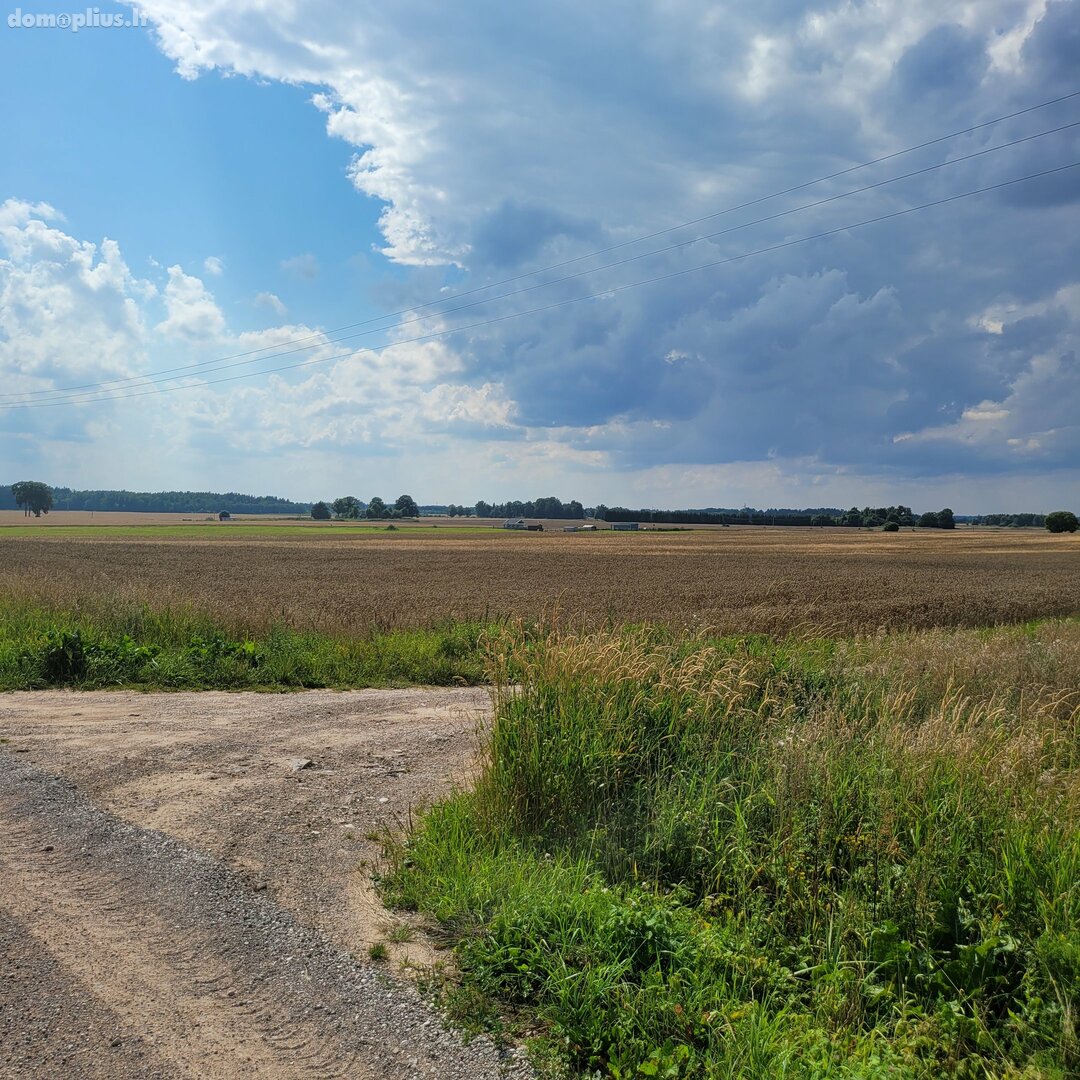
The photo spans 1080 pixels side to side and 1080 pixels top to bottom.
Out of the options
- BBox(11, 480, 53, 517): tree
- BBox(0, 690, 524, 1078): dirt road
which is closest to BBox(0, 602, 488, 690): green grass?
BBox(0, 690, 524, 1078): dirt road

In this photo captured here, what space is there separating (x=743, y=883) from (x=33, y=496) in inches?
8225

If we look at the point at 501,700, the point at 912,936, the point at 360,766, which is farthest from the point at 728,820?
the point at 360,766

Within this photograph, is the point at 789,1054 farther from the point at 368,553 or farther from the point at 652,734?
the point at 368,553

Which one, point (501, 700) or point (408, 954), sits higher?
point (501, 700)

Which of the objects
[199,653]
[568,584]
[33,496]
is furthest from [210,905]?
[33,496]

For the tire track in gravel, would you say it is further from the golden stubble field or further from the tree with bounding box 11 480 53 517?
the tree with bounding box 11 480 53 517

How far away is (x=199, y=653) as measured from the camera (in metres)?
15.5

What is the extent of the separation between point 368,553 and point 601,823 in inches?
2597

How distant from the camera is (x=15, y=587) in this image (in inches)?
812

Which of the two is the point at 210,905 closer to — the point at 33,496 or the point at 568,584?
the point at 568,584

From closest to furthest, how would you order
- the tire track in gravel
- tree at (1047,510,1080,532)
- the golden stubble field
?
the tire track in gravel
the golden stubble field
tree at (1047,510,1080,532)

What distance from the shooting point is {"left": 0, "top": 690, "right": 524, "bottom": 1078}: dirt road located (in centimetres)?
427

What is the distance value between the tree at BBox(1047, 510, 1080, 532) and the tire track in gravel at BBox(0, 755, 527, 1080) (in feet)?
524

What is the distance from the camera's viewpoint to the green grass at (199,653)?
572 inches
